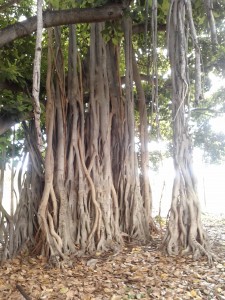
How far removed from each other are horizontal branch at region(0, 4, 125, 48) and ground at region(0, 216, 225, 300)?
210cm

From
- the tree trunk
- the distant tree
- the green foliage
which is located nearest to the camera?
the green foliage

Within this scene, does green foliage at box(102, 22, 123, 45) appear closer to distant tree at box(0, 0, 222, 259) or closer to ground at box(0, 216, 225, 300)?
distant tree at box(0, 0, 222, 259)

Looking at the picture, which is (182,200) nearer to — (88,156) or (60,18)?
(88,156)

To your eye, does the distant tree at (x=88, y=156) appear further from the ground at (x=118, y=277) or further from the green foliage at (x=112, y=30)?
the ground at (x=118, y=277)

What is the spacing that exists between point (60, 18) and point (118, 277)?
7.57 feet

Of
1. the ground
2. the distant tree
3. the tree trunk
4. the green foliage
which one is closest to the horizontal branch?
the green foliage

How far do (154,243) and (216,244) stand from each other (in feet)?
2.60

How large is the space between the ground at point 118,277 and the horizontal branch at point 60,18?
2.10 meters

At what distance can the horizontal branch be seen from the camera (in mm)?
2408

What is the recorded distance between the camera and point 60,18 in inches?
96.5

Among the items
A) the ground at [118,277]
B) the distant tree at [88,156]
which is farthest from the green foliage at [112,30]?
the ground at [118,277]

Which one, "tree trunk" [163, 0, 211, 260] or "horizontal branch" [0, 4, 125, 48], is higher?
"horizontal branch" [0, 4, 125, 48]

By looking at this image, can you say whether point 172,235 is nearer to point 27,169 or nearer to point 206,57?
point 27,169

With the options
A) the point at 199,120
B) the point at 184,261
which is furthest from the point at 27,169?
the point at 199,120
